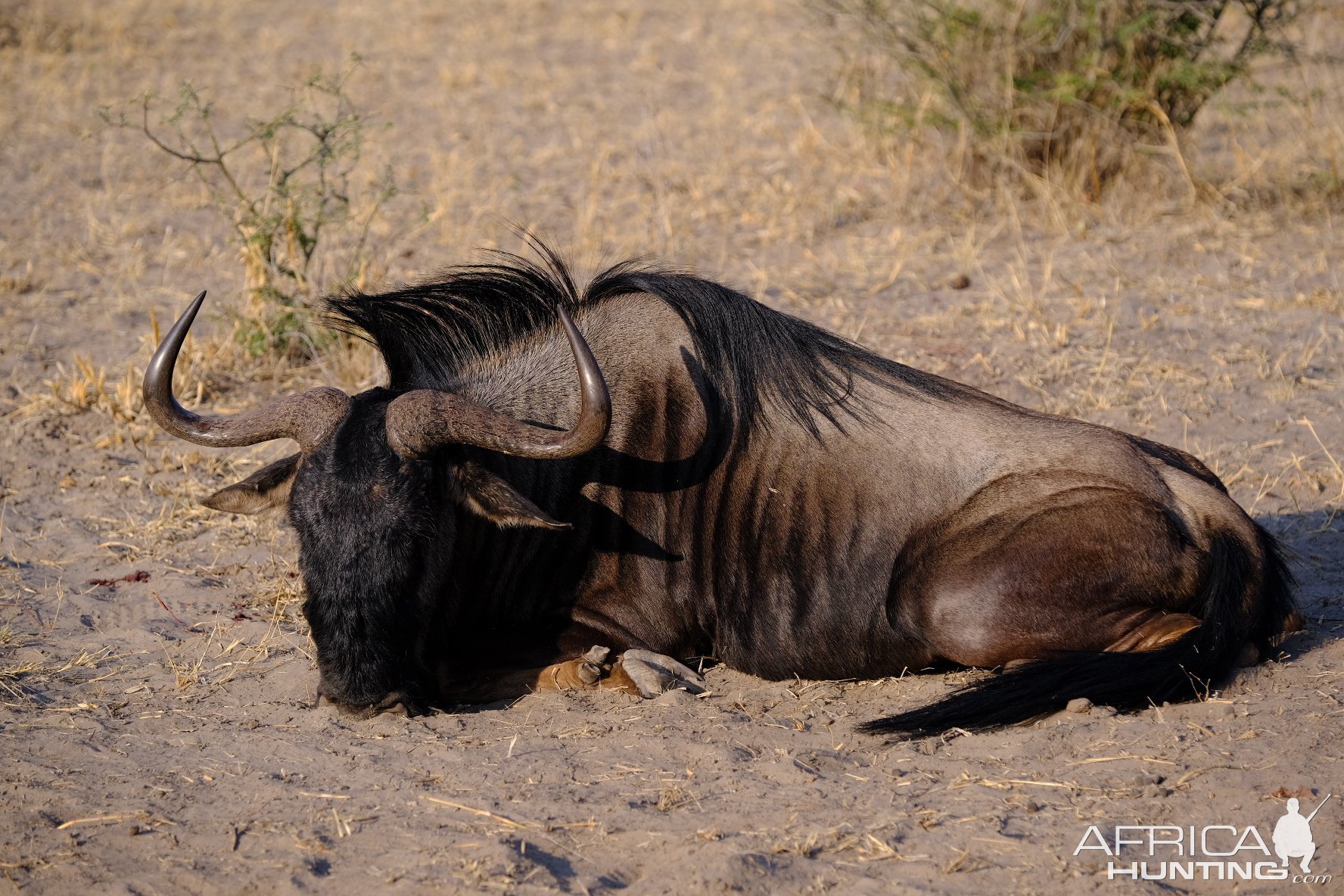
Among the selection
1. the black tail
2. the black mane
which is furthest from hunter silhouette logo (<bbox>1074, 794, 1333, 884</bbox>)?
the black mane

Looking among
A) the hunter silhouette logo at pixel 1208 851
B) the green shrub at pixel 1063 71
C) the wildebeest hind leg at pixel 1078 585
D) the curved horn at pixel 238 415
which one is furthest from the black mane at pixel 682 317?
the green shrub at pixel 1063 71

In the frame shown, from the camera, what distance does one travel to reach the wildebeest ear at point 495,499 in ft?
13.9

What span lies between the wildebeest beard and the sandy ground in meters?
0.18

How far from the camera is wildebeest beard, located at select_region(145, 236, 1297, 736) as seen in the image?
4.17 meters

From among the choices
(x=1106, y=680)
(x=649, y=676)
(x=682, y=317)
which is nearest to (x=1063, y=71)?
(x=682, y=317)

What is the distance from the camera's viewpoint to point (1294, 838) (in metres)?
3.40

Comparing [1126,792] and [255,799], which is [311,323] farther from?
[1126,792]

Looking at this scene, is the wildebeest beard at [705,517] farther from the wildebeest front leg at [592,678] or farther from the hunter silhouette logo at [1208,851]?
the hunter silhouette logo at [1208,851]

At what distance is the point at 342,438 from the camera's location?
421 cm

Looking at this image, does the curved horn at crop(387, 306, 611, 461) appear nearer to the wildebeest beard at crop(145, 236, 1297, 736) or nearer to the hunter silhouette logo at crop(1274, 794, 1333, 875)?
the wildebeest beard at crop(145, 236, 1297, 736)

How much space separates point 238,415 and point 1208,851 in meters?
3.24

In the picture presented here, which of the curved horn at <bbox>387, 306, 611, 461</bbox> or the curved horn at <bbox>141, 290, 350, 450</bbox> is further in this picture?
the curved horn at <bbox>141, 290, 350, 450</bbox>

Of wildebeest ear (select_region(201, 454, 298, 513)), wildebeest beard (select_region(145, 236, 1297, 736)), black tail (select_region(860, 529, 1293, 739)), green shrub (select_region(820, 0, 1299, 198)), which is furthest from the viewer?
green shrub (select_region(820, 0, 1299, 198))

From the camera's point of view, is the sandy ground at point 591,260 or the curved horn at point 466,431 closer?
the sandy ground at point 591,260
